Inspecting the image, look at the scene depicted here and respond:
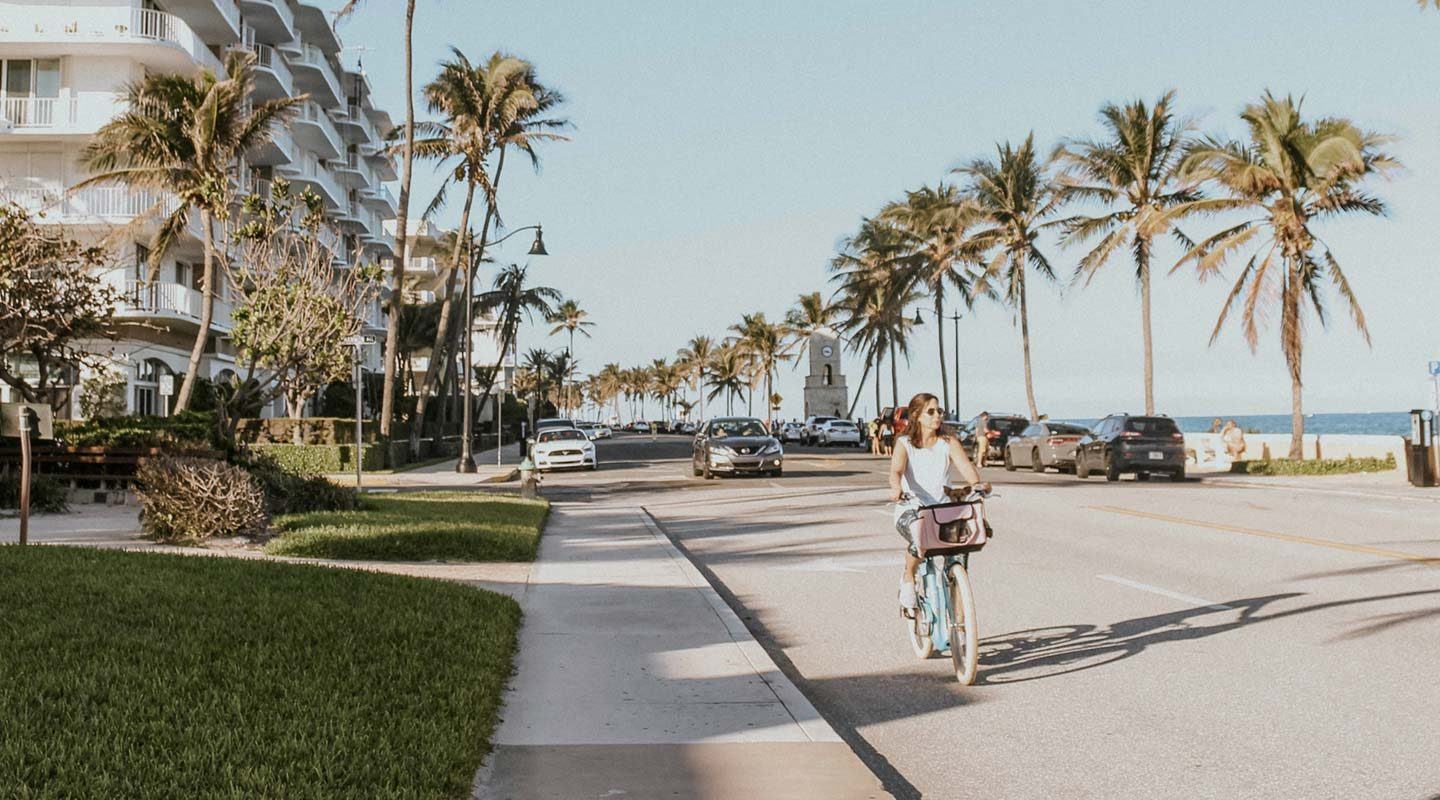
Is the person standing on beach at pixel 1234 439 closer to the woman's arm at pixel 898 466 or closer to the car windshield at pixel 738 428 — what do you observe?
the car windshield at pixel 738 428

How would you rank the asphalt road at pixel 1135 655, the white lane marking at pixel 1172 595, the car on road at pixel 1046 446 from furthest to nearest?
1. the car on road at pixel 1046 446
2. the white lane marking at pixel 1172 595
3. the asphalt road at pixel 1135 655

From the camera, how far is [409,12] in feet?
131

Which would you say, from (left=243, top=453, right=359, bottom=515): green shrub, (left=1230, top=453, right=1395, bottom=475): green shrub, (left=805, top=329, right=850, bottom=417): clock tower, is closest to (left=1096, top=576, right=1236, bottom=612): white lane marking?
(left=243, top=453, right=359, bottom=515): green shrub

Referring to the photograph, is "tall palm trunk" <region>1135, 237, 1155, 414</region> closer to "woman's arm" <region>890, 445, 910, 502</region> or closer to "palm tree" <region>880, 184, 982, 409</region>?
"palm tree" <region>880, 184, 982, 409</region>

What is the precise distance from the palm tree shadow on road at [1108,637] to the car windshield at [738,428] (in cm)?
2401

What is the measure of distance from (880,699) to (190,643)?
13.0 feet

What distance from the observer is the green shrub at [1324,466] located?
32531mm

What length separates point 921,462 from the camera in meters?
8.19

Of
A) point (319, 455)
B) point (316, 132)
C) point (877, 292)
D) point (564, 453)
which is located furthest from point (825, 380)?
point (319, 455)

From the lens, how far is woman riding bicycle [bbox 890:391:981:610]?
814cm

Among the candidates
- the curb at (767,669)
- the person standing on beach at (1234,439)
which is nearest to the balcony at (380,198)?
the person standing on beach at (1234,439)

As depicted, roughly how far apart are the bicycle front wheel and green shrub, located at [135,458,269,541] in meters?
9.72

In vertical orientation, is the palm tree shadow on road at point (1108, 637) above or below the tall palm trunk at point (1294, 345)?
below

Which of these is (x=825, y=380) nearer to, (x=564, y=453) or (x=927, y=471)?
(x=564, y=453)
